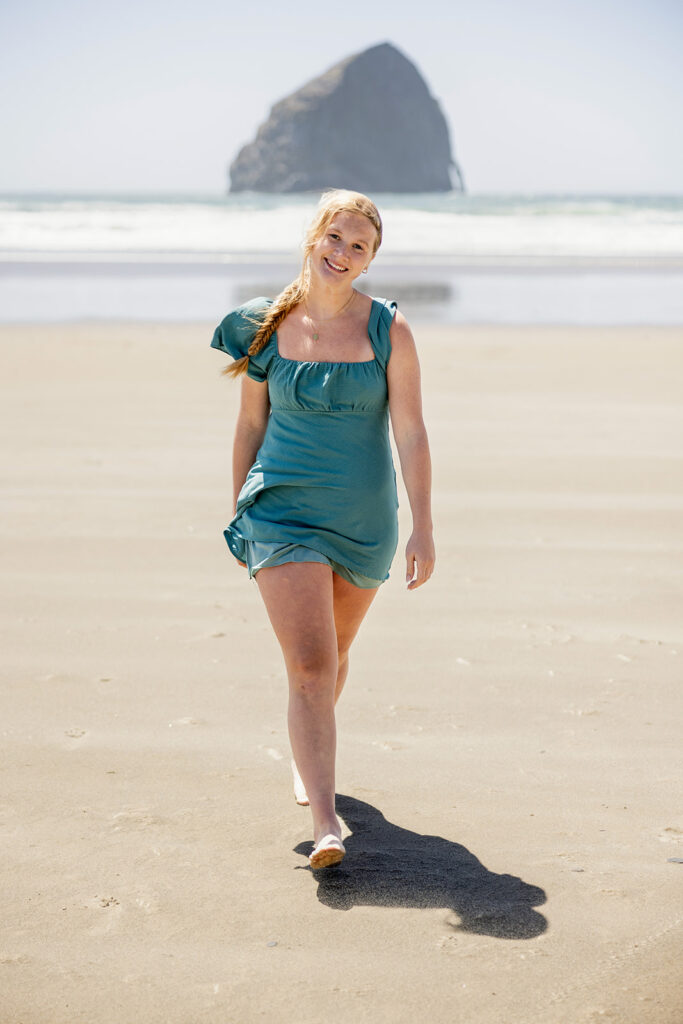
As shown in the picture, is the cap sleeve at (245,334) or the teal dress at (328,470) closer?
the teal dress at (328,470)

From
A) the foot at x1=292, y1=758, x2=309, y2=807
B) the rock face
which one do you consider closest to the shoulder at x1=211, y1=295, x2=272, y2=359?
the foot at x1=292, y1=758, x2=309, y2=807

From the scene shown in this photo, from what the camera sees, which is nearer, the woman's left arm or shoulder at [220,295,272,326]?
the woman's left arm

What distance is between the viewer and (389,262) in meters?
23.9

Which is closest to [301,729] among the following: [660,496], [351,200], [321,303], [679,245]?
[321,303]

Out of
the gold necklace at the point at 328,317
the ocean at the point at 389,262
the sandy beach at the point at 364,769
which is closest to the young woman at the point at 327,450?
the gold necklace at the point at 328,317

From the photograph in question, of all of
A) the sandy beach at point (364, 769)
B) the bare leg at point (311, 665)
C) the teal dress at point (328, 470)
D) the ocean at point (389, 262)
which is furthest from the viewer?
the ocean at point (389, 262)

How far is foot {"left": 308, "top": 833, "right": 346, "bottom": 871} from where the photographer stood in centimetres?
281

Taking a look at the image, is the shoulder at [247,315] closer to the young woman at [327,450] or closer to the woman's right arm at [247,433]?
the young woman at [327,450]

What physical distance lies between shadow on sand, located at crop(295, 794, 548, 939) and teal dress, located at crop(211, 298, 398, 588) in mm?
735

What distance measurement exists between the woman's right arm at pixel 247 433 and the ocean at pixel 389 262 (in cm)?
1141

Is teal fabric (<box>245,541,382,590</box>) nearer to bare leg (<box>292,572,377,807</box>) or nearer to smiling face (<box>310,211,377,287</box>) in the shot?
bare leg (<box>292,572,377,807</box>)

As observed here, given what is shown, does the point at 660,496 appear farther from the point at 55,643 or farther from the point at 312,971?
the point at 312,971

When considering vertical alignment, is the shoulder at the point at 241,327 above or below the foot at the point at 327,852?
above

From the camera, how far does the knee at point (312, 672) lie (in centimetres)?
292
